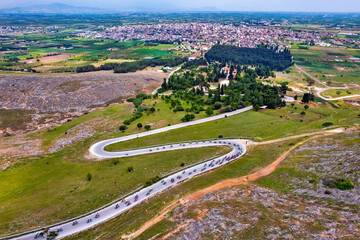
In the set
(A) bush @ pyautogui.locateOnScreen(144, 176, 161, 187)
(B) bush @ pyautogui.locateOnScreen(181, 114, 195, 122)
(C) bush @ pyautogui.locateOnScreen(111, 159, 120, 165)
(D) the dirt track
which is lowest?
(C) bush @ pyautogui.locateOnScreen(111, 159, 120, 165)

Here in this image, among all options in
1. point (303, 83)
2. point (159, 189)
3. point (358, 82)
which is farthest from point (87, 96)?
point (358, 82)

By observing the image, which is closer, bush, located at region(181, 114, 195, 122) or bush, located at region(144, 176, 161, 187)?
→ bush, located at region(144, 176, 161, 187)

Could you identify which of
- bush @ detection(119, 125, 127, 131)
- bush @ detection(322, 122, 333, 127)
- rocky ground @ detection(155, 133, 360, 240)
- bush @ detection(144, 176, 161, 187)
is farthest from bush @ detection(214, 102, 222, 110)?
bush @ detection(144, 176, 161, 187)

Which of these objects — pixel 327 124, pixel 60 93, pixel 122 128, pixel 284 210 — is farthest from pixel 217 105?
pixel 60 93

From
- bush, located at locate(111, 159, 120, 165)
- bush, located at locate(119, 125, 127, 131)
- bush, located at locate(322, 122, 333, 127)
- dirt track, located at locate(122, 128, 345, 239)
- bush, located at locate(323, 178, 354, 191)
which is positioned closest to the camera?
dirt track, located at locate(122, 128, 345, 239)

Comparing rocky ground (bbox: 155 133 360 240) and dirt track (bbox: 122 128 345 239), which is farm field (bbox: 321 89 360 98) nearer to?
dirt track (bbox: 122 128 345 239)

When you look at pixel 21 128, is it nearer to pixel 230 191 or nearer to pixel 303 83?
pixel 230 191

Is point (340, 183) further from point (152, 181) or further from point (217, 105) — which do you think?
point (217, 105)
